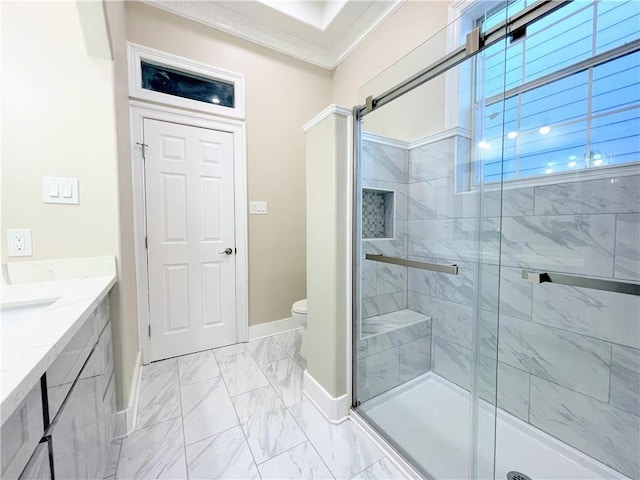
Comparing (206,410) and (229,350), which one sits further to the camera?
(229,350)

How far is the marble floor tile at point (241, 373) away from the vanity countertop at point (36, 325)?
108cm

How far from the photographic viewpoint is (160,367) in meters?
→ 2.12

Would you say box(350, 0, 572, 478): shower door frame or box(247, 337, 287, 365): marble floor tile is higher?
box(350, 0, 572, 478): shower door frame

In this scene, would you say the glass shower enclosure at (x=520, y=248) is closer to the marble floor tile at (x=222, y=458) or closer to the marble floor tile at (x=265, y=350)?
A: the marble floor tile at (x=222, y=458)

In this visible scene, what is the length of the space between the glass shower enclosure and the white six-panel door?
140 cm

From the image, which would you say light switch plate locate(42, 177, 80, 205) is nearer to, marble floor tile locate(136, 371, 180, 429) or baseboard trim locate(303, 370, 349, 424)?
marble floor tile locate(136, 371, 180, 429)

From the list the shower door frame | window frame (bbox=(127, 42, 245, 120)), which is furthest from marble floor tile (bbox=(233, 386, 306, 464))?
window frame (bbox=(127, 42, 245, 120))

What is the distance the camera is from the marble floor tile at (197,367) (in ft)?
6.50

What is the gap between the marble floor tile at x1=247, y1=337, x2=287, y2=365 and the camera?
2240 millimetres

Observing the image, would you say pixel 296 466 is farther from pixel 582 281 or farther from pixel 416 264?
pixel 582 281

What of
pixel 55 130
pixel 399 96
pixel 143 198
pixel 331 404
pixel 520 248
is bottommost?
pixel 331 404

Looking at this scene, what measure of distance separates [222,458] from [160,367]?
3.77 feet

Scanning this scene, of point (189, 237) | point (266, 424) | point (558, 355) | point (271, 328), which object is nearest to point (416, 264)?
point (558, 355)

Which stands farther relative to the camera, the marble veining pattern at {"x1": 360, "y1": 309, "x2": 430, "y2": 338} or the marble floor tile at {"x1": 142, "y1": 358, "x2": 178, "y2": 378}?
the marble floor tile at {"x1": 142, "y1": 358, "x2": 178, "y2": 378}
